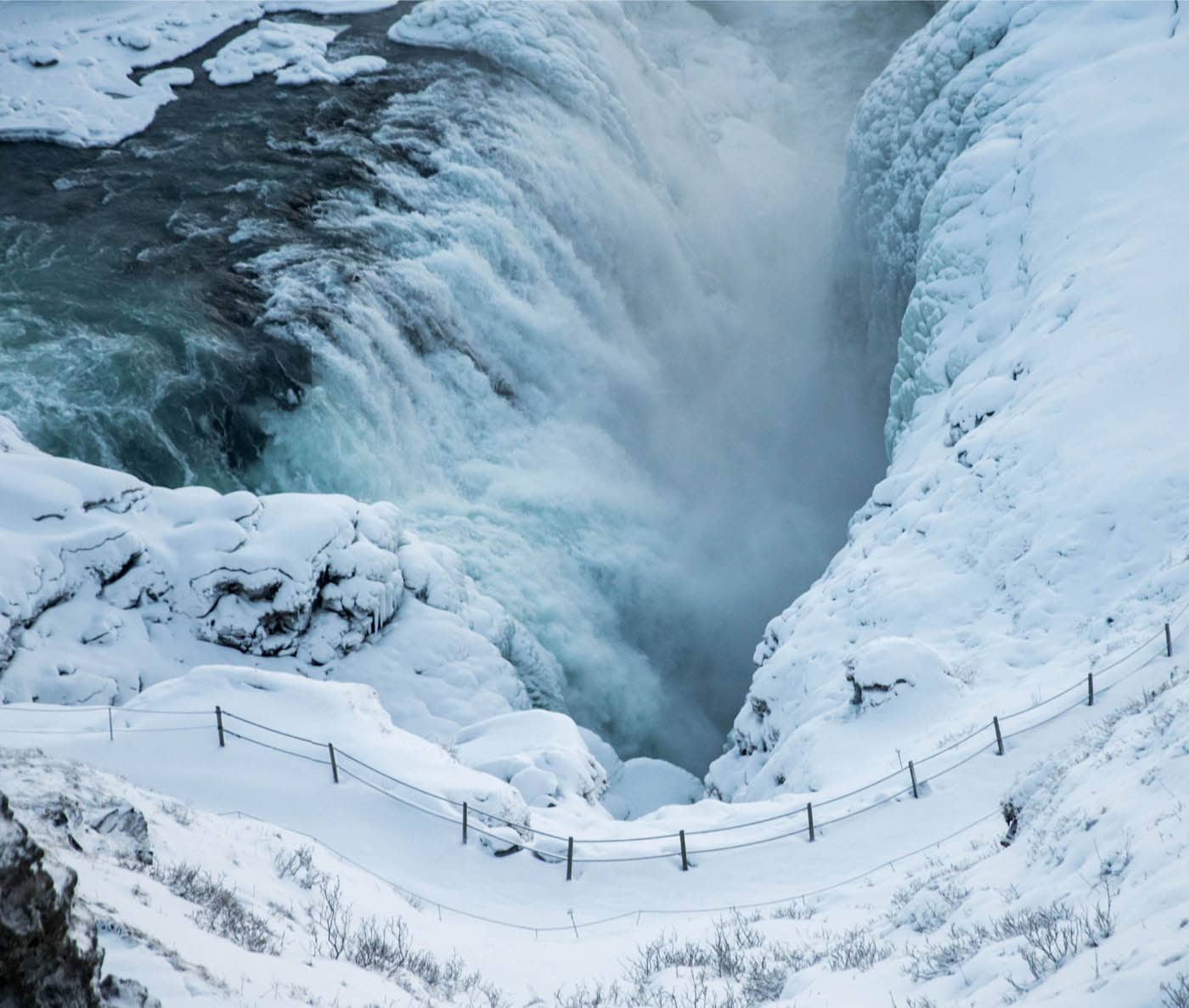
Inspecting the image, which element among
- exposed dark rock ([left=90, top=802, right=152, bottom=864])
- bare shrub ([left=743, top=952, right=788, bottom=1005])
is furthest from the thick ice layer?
bare shrub ([left=743, top=952, right=788, bottom=1005])

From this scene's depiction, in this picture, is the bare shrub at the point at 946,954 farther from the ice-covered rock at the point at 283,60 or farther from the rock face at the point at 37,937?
the ice-covered rock at the point at 283,60

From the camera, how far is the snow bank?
26.2 meters

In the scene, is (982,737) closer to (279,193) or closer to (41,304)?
(41,304)

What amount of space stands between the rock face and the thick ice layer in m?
10.2

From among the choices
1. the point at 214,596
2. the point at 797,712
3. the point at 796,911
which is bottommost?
the point at 214,596

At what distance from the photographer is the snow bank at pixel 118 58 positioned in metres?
26.2

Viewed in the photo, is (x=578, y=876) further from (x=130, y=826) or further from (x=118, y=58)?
(x=118, y=58)

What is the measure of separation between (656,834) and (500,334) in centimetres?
1545

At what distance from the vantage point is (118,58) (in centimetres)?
2958

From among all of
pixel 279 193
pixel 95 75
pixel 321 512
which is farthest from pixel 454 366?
pixel 95 75

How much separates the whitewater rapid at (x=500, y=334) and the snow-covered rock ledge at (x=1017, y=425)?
20.2ft

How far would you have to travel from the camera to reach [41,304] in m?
20.0

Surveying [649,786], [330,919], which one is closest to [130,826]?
[330,919]

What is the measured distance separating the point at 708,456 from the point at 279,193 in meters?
13.2
